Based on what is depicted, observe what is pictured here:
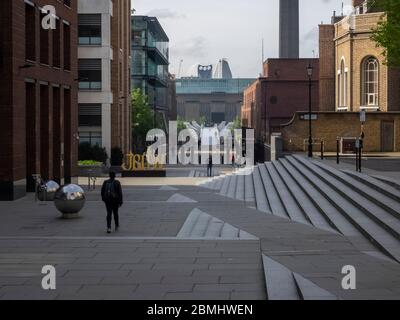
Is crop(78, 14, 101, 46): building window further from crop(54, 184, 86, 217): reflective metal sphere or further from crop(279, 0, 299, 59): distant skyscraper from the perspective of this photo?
crop(279, 0, 299, 59): distant skyscraper

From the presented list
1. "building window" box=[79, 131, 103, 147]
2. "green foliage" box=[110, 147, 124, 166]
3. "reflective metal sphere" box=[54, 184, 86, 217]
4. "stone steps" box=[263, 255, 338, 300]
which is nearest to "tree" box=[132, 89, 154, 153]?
"building window" box=[79, 131, 103, 147]

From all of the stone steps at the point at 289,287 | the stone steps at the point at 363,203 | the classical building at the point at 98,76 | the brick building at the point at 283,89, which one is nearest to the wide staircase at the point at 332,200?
the stone steps at the point at 363,203

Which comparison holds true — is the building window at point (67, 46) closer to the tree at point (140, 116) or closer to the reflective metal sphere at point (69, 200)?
the reflective metal sphere at point (69, 200)

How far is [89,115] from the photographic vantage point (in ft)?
187

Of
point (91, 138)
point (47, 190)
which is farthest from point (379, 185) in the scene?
point (91, 138)

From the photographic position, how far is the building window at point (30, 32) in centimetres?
3177

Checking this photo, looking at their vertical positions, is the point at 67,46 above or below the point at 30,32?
above

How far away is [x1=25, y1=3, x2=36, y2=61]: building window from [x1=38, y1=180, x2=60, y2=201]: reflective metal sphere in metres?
6.87

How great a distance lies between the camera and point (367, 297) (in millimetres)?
10617

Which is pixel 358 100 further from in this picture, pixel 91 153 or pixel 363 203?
pixel 363 203

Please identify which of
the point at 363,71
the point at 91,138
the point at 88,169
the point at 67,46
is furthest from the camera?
the point at 91,138

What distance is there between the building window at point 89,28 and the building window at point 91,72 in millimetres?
1464

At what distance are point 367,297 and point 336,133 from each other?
119 ft

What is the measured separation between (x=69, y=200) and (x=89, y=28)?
3665 centimetres
